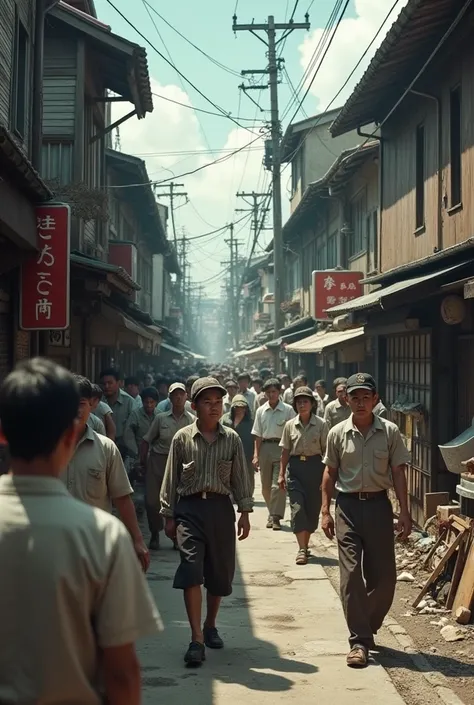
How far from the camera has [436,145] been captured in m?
13.3

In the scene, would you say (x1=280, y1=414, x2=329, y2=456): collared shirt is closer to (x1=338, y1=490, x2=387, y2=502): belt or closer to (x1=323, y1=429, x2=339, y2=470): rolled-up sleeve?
(x1=323, y1=429, x2=339, y2=470): rolled-up sleeve

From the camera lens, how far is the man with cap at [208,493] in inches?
289

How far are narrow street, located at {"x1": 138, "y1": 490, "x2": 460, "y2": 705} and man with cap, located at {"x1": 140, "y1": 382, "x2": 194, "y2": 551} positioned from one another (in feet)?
4.76

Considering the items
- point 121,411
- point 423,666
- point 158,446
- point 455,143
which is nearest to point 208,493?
point 423,666

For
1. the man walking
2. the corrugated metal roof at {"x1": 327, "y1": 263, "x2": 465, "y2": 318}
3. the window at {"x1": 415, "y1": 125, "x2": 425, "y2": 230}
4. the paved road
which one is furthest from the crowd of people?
the window at {"x1": 415, "y1": 125, "x2": 425, "y2": 230}

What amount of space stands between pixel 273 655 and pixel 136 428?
577cm

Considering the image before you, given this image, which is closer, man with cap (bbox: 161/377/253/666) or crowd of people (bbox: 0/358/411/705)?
crowd of people (bbox: 0/358/411/705)

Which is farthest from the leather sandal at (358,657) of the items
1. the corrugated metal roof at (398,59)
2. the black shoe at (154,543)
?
the corrugated metal roof at (398,59)

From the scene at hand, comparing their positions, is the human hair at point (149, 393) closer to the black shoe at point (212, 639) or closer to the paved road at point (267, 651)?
the paved road at point (267, 651)

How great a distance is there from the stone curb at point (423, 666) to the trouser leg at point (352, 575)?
16.6 inches

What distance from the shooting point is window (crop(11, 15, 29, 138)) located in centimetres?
1254

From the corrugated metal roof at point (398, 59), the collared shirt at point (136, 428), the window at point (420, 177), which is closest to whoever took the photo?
the corrugated metal roof at point (398, 59)

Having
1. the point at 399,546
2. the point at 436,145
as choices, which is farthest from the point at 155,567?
the point at 436,145

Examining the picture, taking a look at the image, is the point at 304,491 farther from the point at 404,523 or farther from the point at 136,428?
the point at 404,523
